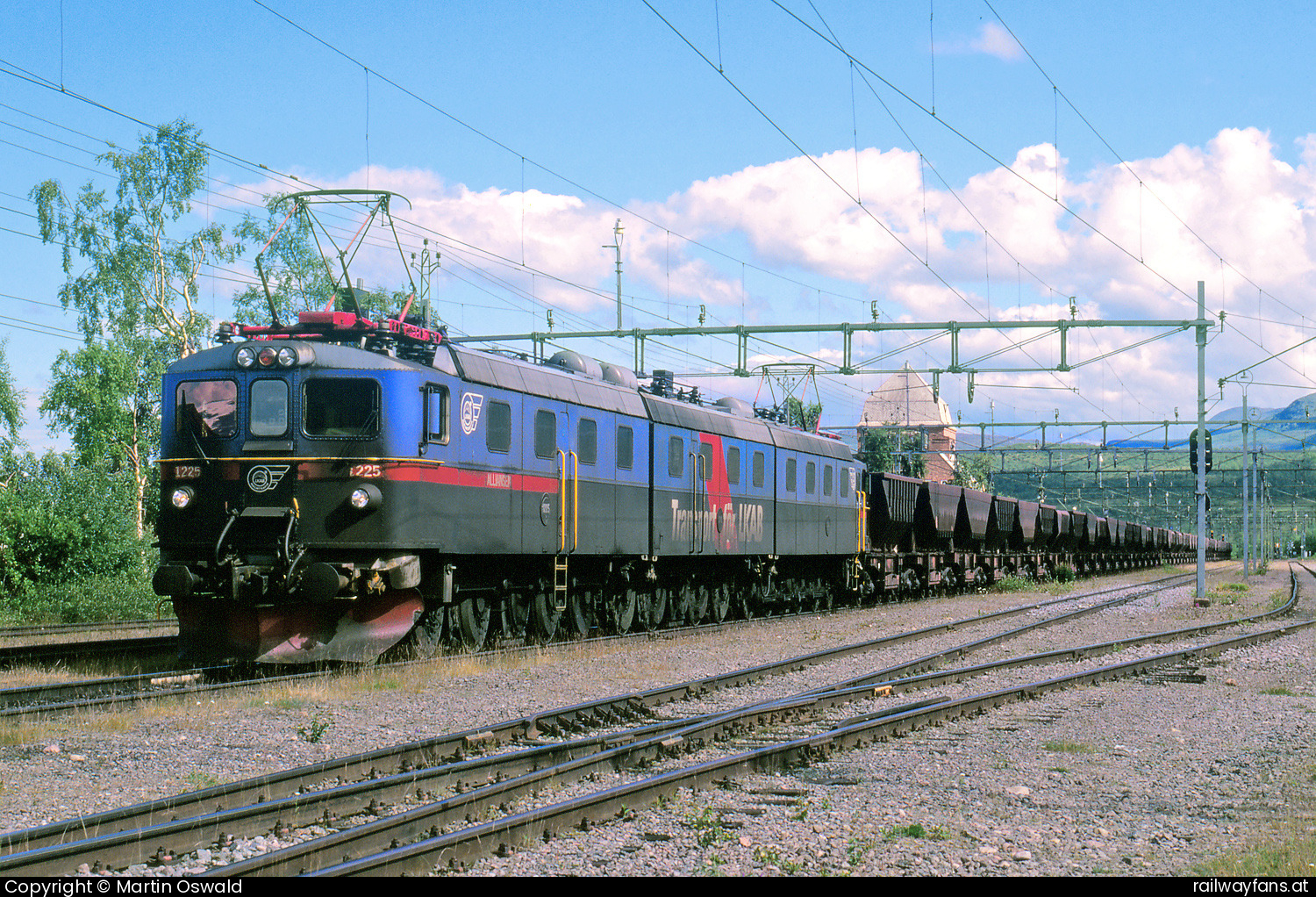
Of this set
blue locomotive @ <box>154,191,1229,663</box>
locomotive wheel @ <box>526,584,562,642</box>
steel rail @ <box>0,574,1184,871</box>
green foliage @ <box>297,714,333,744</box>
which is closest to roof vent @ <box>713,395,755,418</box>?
blue locomotive @ <box>154,191,1229,663</box>

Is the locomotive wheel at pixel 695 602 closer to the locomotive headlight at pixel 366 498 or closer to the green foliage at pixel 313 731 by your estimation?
the locomotive headlight at pixel 366 498

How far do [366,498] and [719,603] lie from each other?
38.2 ft

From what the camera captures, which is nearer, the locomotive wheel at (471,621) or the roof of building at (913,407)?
the locomotive wheel at (471,621)

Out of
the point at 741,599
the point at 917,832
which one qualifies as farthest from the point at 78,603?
the point at 917,832

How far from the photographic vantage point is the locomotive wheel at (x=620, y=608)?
1983cm

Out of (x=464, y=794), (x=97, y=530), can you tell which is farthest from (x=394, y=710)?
(x=97, y=530)

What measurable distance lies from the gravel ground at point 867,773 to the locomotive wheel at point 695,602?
7120 mm

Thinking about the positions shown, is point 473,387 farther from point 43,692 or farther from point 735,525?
point 735,525

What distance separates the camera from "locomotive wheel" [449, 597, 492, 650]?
52.1 ft

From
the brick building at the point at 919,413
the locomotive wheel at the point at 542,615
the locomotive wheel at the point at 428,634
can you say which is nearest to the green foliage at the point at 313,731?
the locomotive wheel at the point at 428,634

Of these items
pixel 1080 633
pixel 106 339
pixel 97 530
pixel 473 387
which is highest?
pixel 106 339

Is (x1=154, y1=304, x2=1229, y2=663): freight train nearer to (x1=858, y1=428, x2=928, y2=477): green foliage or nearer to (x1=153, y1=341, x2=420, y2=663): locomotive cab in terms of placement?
(x1=153, y1=341, x2=420, y2=663): locomotive cab
